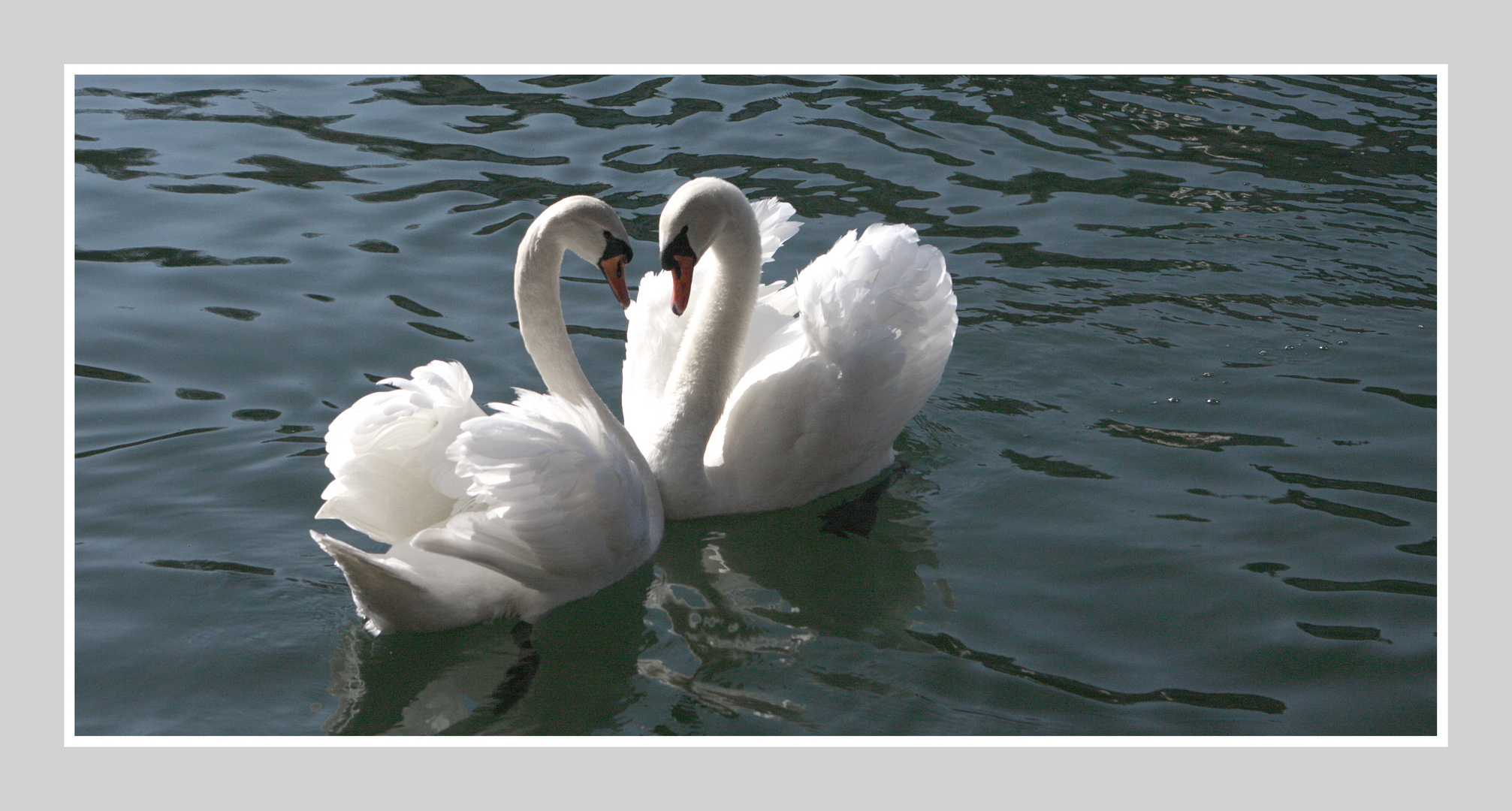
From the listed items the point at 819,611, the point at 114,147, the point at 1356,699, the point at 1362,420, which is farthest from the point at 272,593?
the point at 114,147

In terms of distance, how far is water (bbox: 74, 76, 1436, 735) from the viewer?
4.84 meters

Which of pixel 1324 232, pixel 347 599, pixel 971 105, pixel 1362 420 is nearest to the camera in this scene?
pixel 347 599

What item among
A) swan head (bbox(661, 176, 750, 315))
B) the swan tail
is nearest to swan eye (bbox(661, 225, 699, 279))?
swan head (bbox(661, 176, 750, 315))

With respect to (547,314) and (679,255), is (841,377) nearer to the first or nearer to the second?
(679,255)

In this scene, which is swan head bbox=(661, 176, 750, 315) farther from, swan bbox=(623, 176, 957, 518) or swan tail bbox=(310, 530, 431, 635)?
swan tail bbox=(310, 530, 431, 635)

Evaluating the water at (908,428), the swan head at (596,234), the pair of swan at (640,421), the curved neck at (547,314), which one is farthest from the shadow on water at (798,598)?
the swan head at (596,234)

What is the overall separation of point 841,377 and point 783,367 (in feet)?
1.01

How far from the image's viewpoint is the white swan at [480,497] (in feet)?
15.4

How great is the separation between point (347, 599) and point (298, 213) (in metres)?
4.91

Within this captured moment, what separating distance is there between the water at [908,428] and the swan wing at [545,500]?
28 cm

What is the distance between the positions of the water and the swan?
0.28 meters

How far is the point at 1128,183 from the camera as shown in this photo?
9.73 m

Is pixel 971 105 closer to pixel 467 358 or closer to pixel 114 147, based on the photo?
pixel 467 358

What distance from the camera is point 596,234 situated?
5.45 metres
